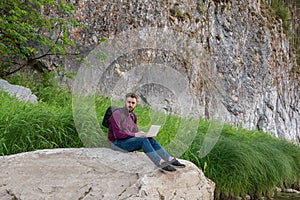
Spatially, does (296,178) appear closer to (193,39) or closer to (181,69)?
(181,69)

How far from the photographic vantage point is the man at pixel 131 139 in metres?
3.62

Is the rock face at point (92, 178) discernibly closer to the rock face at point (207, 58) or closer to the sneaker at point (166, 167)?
the sneaker at point (166, 167)

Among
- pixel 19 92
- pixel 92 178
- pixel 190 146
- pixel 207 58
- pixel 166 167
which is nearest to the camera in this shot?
pixel 92 178

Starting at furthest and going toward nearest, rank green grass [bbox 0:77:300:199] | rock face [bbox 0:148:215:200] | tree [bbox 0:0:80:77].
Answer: tree [bbox 0:0:80:77] < green grass [bbox 0:77:300:199] < rock face [bbox 0:148:215:200]

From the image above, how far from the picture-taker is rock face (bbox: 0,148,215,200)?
3.30m

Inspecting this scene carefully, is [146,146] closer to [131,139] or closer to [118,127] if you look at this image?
[131,139]

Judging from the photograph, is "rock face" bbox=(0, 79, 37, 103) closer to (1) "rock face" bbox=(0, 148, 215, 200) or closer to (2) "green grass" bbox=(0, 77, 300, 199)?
(2) "green grass" bbox=(0, 77, 300, 199)

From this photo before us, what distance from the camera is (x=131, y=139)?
381 centimetres

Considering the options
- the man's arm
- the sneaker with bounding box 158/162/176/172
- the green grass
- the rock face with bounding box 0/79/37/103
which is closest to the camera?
the sneaker with bounding box 158/162/176/172

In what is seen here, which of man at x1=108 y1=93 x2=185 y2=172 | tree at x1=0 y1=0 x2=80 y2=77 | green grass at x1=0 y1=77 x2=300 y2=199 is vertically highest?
tree at x1=0 y1=0 x2=80 y2=77

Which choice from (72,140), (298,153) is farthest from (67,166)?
(298,153)

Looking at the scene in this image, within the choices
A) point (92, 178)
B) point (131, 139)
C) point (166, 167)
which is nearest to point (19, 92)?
point (131, 139)

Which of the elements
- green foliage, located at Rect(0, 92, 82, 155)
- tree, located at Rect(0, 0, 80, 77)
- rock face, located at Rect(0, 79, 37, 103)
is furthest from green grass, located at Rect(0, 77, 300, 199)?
tree, located at Rect(0, 0, 80, 77)

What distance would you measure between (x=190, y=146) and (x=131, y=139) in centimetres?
193
